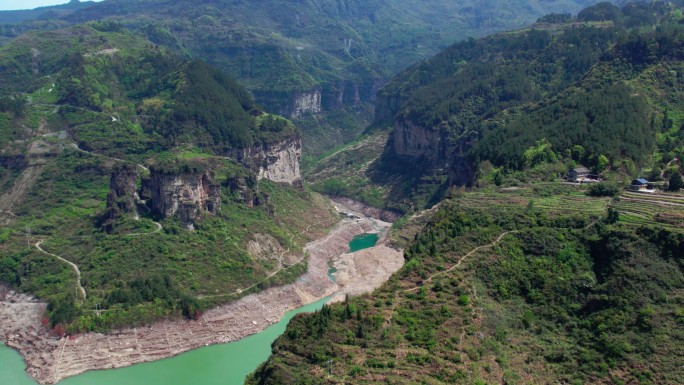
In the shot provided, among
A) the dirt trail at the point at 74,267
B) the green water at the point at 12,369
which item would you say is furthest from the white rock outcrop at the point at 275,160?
the green water at the point at 12,369

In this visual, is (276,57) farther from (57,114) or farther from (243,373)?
(243,373)

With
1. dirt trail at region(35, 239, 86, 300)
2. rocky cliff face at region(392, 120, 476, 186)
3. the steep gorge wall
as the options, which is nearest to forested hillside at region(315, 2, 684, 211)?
rocky cliff face at region(392, 120, 476, 186)

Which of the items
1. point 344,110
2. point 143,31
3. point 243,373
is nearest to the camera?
point 243,373

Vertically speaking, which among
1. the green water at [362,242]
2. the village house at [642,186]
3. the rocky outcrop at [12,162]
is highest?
the village house at [642,186]

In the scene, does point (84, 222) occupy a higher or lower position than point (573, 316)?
lower

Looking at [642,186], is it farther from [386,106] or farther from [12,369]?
[386,106]

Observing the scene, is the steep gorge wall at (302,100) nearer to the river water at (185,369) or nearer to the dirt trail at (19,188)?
the dirt trail at (19,188)

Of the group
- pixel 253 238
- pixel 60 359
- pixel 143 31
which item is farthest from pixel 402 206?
pixel 143 31
